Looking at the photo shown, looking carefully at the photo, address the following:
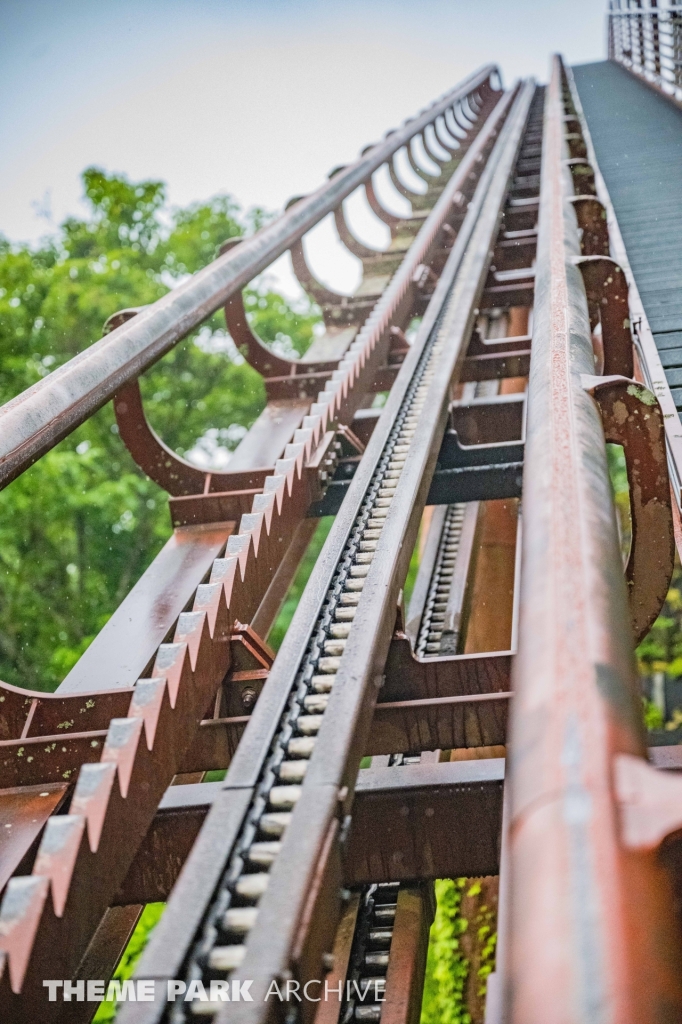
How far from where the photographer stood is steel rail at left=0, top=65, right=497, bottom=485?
5.92ft

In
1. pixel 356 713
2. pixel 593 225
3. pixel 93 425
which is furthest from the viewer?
pixel 93 425

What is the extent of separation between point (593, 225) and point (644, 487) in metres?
2.44

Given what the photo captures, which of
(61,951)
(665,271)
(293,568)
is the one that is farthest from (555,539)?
(665,271)

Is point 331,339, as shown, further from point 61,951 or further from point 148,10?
point 148,10

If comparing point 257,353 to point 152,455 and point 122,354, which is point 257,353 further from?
point 122,354

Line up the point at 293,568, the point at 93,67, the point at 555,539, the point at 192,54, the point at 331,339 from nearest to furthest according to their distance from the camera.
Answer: the point at 555,539 → the point at 293,568 → the point at 331,339 → the point at 93,67 → the point at 192,54

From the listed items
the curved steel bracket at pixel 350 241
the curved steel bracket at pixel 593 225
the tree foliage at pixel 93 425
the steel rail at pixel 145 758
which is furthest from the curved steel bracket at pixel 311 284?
the tree foliage at pixel 93 425

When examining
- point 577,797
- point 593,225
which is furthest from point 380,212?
point 577,797

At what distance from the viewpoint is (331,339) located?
4.63 metres

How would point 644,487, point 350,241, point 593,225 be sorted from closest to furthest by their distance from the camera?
point 644,487
point 593,225
point 350,241

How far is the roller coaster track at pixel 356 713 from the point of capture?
0.57 metres

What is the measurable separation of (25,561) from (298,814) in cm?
1024

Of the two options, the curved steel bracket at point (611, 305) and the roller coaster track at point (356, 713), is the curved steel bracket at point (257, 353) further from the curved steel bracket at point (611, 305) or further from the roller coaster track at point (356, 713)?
the curved steel bracket at point (611, 305)

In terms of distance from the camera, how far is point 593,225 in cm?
399
